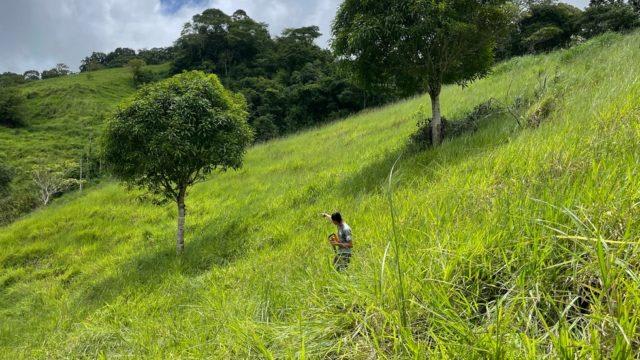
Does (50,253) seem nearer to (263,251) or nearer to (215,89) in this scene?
(215,89)

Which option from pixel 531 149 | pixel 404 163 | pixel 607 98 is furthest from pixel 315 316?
pixel 404 163

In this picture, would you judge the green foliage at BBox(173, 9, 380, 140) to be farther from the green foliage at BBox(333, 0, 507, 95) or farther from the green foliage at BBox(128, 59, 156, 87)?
the green foliage at BBox(333, 0, 507, 95)

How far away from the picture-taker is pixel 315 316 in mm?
2482

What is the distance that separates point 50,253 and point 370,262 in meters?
16.6

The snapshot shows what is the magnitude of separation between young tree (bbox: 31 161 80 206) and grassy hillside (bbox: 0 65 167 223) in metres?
1.35

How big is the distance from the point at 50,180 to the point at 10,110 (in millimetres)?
29302

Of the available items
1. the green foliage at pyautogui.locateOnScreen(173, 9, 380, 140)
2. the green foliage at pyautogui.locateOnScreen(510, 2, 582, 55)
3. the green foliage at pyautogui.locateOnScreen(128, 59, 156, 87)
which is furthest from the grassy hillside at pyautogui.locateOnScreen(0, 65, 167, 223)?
the green foliage at pyautogui.locateOnScreen(510, 2, 582, 55)

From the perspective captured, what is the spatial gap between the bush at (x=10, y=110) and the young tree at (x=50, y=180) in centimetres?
2604

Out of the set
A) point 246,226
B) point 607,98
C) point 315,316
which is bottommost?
point 246,226

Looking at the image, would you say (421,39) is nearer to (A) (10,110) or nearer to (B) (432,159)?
(B) (432,159)

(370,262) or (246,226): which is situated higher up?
(370,262)

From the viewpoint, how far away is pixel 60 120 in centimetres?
6325

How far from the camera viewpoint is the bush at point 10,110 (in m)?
60.8

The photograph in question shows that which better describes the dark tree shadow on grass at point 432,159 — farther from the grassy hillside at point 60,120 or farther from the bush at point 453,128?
the grassy hillside at point 60,120
